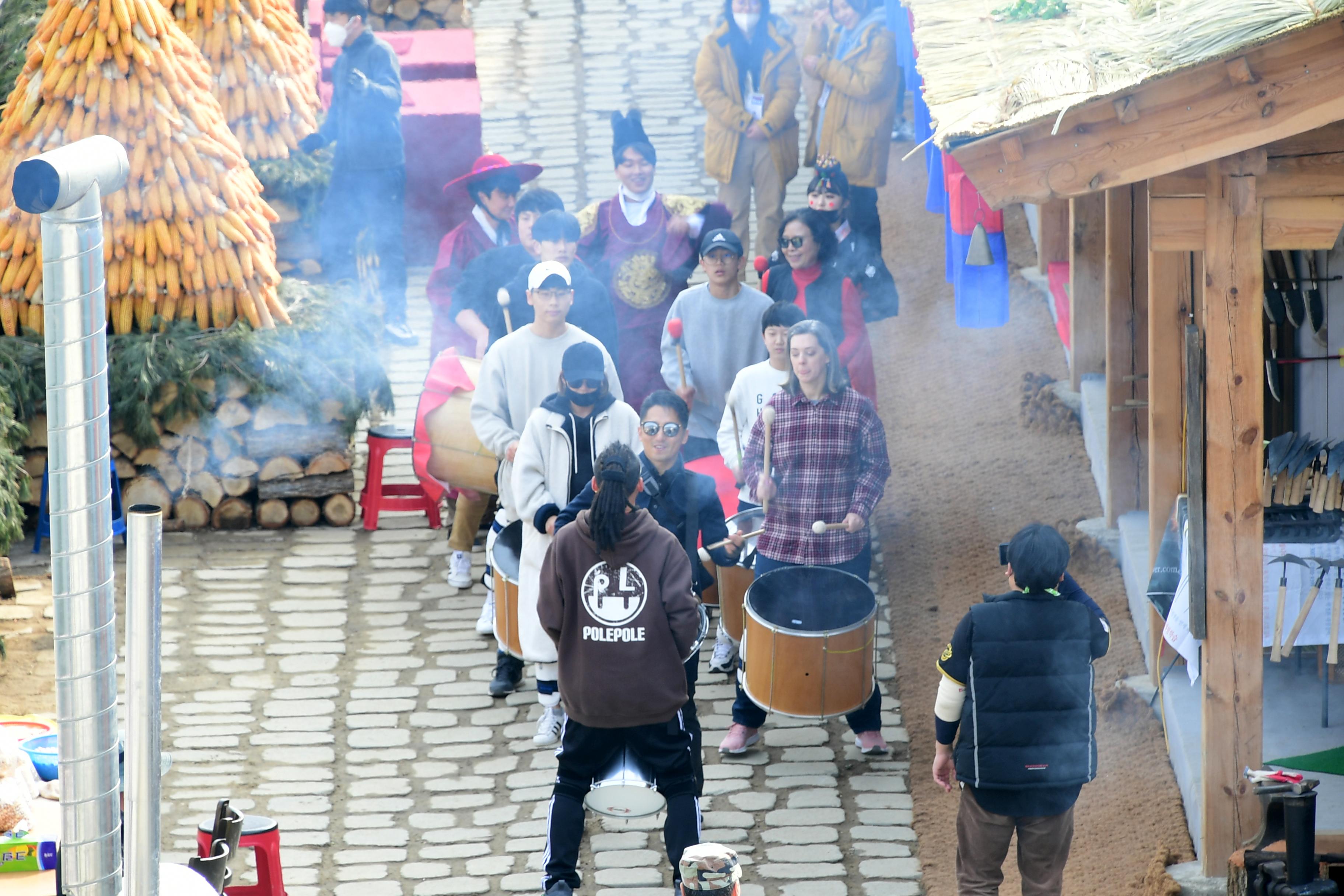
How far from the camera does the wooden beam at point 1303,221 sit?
18.7 feet

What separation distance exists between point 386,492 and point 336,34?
430 cm

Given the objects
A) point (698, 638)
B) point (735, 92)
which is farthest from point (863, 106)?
point (698, 638)

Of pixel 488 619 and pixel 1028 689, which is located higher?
pixel 1028 689

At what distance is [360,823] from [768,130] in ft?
21.2

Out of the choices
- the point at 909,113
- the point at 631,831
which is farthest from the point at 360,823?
the point at 909,113

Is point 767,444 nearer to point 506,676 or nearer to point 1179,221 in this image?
point 506,676

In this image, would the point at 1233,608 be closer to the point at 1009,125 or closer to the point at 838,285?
the point at 1009,125

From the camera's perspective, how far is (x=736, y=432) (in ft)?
26.6

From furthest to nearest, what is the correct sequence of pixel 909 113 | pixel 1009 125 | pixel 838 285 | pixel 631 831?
pixel 909 113 < pixel 838 285 < pixel 631 831 < pixel 1009 125

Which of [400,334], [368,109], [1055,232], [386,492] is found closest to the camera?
[386,492]

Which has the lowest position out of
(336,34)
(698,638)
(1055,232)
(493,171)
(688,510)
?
(698,638)

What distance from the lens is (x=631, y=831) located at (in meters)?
7.24

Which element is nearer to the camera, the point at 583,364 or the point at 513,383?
the point at 583,364

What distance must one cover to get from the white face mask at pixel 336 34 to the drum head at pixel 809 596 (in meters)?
7.10
